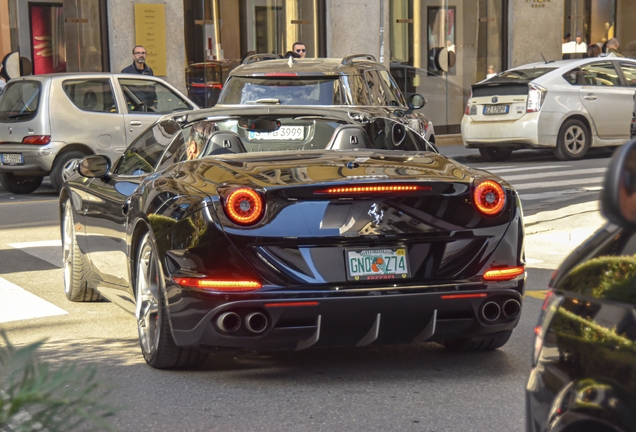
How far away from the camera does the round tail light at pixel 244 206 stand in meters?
5.14

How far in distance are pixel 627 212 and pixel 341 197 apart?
9.63 ft

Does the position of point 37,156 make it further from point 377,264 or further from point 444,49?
point 444,49

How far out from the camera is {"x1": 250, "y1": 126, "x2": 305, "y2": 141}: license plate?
6812 mm

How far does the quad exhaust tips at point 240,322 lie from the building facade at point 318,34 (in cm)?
1640

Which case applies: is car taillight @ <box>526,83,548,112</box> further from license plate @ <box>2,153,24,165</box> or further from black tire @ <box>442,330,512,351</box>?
black tire @ <box>442,330,512,351</box>

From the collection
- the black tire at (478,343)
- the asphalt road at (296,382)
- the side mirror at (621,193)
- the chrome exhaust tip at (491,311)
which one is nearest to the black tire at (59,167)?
the asphalt road at (296,382)

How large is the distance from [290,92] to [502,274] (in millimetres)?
6840

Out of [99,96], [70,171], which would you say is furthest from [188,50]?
[70,171]

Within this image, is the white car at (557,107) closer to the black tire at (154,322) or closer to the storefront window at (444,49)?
the storefront window at (444,49)

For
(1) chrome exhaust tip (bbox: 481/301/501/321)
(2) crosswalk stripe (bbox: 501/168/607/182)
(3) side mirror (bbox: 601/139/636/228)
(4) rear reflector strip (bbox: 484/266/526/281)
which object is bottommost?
(2) crosswalk stripe (bbox: 501/168/607/182)

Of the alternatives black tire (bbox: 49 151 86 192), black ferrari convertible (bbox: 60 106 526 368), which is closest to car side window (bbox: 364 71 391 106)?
black tire (bbox: 49 151 86 192)

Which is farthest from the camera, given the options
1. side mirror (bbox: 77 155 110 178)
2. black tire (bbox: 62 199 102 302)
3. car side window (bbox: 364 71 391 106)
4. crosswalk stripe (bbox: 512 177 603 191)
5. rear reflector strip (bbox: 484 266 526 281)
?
crosswalk stripe (bbox: 512 177 603 191)

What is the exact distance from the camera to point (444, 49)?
24.8 m

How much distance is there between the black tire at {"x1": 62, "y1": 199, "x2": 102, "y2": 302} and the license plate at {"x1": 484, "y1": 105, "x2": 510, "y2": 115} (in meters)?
12.1
